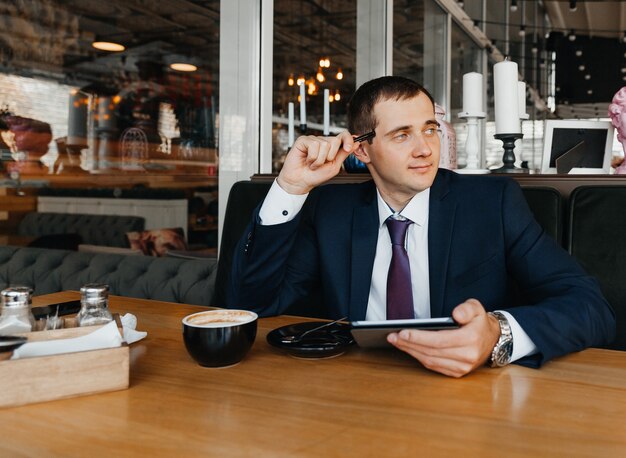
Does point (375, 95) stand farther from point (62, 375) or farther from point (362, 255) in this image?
point (62, 375)

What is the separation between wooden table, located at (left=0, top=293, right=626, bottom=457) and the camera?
2.13 feet

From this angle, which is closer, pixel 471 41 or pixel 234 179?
pixel 234 179

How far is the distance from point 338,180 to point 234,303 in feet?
2.36

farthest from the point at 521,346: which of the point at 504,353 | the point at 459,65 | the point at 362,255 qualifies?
the point at 459,65

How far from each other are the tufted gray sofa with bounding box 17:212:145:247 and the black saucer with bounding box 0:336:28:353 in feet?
8.97

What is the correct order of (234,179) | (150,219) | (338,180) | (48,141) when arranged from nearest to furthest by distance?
(338,180) < (234,179) < (48,141) < (150,219)

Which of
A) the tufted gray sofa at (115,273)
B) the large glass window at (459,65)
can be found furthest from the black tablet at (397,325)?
the large glass window at (459,65)

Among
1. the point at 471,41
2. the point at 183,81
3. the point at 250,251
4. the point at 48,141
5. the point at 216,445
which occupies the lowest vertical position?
the point at 216,445

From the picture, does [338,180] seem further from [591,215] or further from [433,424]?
[433,424]

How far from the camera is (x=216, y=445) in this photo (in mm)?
651

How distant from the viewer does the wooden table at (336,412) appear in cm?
65

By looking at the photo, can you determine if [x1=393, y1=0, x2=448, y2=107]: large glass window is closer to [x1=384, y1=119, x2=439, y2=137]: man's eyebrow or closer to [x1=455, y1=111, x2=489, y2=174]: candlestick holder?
[x1=455, y1=111, x2=489, y2=174]: candlestick holder

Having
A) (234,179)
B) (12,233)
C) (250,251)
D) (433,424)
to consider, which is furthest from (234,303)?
(12,233)

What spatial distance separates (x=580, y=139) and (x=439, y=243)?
0.90 metres
